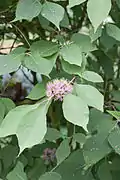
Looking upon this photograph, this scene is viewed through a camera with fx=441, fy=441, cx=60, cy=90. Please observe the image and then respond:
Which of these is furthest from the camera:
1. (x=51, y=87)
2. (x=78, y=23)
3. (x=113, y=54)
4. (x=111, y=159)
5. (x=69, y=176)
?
(x=78, y=23)

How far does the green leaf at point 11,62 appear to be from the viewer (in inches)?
35.3

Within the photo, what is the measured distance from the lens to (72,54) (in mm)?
916

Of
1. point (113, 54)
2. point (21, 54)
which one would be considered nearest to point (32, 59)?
point (21, 54)

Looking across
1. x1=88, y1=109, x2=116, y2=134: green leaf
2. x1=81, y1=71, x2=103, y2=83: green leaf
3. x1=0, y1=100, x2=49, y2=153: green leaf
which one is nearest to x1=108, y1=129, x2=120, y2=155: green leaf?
x1=88, y1=109, x2=116, y2=134: green leaf

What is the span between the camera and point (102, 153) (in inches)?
40.2

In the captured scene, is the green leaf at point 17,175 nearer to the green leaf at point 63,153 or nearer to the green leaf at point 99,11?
the green leaf at point 63,153

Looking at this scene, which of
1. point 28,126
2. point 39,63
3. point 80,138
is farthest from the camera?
point 80,138

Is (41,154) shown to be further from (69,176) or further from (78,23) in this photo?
(78,23)

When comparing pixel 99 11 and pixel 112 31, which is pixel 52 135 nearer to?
pixel 112 31

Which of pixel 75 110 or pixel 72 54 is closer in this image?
pixel 75 110

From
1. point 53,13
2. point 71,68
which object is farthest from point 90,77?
point 53,13

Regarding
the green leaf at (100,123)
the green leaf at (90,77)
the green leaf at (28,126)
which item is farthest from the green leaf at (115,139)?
the green leaf at (28,126)

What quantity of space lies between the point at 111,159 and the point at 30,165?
0.95 ft

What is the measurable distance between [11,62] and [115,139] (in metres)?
0.30
